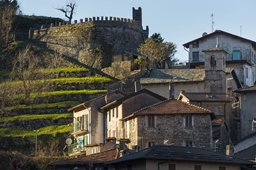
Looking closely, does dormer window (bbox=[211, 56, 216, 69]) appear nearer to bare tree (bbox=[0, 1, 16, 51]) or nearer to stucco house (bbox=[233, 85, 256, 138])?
stucco house (bbox=[233, 85, 256, 138])

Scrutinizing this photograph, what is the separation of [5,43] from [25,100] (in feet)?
67.9

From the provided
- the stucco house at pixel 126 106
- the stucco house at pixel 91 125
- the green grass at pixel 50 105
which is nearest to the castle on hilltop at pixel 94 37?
the green grass at pixel 50 105

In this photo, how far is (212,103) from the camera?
267 ft

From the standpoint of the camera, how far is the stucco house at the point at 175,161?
5306 centimetres

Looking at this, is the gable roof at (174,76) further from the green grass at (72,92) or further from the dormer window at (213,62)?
the green grass at (72,92)

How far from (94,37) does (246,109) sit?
41052mm

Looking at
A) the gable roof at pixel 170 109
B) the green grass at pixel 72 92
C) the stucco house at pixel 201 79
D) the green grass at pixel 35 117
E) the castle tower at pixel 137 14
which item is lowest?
the green grass at pixel 35 117

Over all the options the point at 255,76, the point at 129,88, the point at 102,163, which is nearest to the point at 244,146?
the point at 102,163

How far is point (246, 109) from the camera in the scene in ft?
269

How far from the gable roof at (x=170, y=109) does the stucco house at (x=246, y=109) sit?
28.1 feet

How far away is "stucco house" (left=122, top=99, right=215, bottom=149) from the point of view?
7181 centimetres

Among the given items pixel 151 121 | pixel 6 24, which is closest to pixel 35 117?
pixel 151 121

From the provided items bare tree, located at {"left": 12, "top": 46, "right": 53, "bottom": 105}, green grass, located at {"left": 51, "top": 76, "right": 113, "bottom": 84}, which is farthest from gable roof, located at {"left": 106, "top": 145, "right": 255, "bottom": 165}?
green grass, located at {"left": 51, "top": 76, "right": 113, "bottom": 84}

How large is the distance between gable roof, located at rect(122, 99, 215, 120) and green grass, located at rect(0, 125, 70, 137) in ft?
63.3
